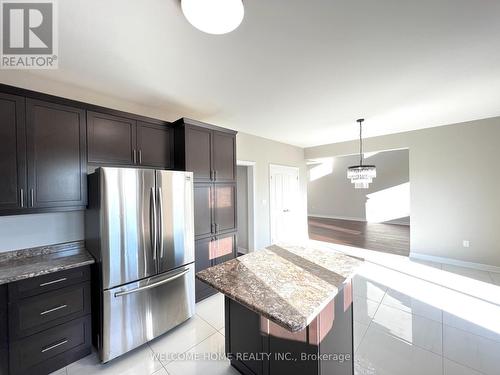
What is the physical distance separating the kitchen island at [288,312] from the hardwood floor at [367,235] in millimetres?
4125

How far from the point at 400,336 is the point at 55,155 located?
150 inches

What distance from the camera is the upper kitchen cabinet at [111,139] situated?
212cm

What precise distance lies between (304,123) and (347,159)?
237 inches

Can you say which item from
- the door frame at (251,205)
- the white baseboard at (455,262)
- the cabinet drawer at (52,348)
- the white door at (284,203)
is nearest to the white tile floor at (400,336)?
the cabinet drawer at (52,348)

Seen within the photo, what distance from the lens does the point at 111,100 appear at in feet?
8.38

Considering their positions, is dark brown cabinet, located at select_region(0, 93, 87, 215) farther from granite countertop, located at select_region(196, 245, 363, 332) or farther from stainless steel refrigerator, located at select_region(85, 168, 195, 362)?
granite countertop, located at select_region(196, 245, 363, 332)

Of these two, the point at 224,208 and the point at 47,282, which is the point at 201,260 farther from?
the point at 47,282

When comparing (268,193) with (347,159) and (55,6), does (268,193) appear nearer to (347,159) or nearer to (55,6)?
(55,6)

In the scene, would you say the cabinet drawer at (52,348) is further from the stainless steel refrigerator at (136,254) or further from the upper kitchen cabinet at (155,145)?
the upper kitchen cabinet at (155,145)

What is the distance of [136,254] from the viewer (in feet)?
6.40

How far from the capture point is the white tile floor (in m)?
1.75

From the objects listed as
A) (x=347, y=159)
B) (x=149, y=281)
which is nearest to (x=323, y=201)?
(x=347, y=159)

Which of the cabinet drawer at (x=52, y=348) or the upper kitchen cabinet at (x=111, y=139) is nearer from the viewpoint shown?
the cabinet drawer at (x=52, y=348)

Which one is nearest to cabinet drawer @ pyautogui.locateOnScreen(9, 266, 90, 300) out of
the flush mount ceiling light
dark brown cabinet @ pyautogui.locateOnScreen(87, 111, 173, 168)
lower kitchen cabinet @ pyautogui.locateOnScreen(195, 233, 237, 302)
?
dark brown cabinet @ pyautogui.locateOnScreen(87, 111, 173, 168)
